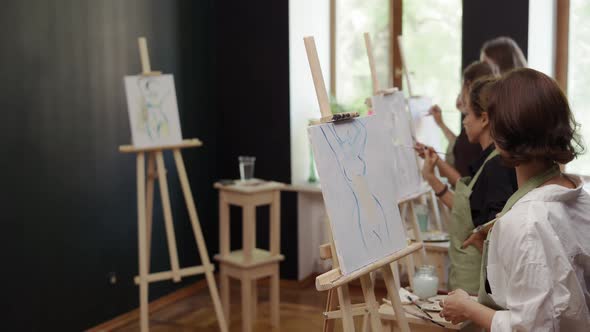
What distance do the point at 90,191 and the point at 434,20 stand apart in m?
2.73

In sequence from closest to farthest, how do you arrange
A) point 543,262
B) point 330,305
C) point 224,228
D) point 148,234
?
point 543,262 → point 330,305 → point 148,234 → point 224,228

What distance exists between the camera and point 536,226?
5.49 feet

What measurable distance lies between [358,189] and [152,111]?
1848 mm

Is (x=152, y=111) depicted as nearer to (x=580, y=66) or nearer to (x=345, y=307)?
(x=345, y=307)

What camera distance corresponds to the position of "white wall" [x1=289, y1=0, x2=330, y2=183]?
16.7ft

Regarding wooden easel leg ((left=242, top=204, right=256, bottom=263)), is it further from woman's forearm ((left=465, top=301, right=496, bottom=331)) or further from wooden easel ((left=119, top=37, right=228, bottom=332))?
woman's forearm ((left=465, top=301, right=496, bottom=331))

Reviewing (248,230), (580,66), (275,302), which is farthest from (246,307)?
(580,66)

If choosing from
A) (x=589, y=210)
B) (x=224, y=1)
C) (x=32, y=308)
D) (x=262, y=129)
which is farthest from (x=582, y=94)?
(x=32, y=308)

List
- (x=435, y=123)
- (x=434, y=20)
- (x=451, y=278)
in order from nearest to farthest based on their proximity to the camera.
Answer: (x=451, y=278), (x=435, y=123), (x=434, y=20)

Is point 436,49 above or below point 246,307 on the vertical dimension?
above

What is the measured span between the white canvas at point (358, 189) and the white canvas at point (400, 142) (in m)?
0.83

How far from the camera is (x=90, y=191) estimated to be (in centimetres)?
411

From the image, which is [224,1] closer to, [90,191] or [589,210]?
[90,191]

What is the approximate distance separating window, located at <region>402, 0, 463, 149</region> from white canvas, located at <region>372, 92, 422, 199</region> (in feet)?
4.57
